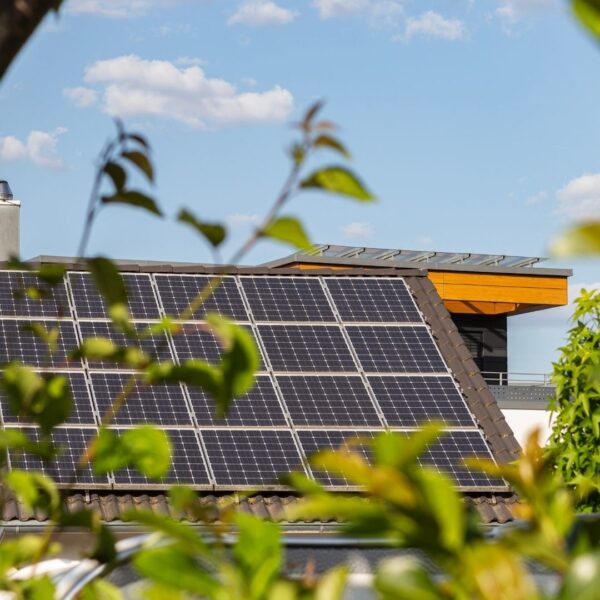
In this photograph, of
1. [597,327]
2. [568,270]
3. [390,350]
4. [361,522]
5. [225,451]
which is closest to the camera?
[361,522]

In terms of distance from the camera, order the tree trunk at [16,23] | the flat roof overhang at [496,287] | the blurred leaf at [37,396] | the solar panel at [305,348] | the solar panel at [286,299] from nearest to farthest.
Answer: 1. the tree trunk at [16,23]
2. the blurred leaf at [37,396]
3. the solar panel at [305,348]
4. the solar panel at [286,299]
5. the flat roof overhang at [496,287]

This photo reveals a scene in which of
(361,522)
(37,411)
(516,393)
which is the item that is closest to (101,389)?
(37,411)

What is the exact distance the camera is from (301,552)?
304cm

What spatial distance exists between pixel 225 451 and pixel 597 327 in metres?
3.86

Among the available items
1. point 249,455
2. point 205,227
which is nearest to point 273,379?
point 249,455

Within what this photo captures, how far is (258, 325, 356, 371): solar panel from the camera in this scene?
12516 mm

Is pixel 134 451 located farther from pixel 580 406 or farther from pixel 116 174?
pixel 580 406

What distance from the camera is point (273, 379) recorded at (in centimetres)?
1220

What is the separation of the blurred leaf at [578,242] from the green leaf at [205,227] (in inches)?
30.3

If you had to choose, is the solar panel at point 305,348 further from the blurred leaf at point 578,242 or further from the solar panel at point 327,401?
the blurred leaf at point 578,242

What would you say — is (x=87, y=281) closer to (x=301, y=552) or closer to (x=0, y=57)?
(x=301, y=552)

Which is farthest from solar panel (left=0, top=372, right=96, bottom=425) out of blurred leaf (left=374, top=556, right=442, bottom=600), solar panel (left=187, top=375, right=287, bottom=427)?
blurred leaf (left=374, top=556, right=442, bottom=600)

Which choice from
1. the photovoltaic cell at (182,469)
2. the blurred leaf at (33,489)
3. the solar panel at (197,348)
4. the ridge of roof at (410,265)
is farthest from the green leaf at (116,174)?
the ridge of roof at (410,265)

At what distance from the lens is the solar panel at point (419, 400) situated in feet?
39.5
